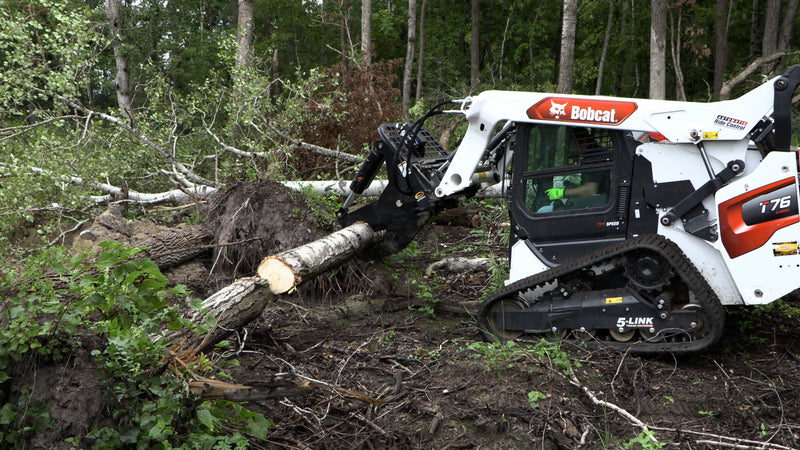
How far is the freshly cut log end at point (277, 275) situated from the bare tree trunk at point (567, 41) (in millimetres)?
8288

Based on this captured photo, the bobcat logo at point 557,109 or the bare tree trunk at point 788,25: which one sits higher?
the bare tree trunk at point 788,25

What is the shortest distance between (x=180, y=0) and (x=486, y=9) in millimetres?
12489

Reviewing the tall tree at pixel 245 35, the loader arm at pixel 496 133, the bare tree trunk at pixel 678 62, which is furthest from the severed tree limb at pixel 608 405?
the bare tree trunk at pixel 678 62

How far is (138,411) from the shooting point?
10.4 ft

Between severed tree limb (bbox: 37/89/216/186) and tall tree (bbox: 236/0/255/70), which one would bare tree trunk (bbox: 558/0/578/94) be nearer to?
tall tree (bbox: 236/0/255/70)

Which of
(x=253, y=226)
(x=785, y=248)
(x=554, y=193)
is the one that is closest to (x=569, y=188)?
(x=554, y=193)

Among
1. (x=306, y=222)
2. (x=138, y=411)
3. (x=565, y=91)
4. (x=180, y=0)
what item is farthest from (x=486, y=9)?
(x=138, y=411)

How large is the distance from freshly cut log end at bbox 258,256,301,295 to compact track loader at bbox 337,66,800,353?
5.77 feet

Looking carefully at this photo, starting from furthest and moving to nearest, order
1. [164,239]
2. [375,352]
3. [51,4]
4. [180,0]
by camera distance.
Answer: [180,0] < [51,4] < [164,239] < [375,352]

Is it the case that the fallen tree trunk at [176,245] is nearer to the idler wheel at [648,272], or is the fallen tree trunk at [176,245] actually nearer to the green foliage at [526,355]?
the green foliage at [526,355]

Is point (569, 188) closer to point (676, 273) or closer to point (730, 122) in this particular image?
point (676, 273)

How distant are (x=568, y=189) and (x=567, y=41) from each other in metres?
7.37

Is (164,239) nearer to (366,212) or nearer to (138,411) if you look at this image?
(366,212)

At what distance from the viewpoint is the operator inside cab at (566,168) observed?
208 inches
